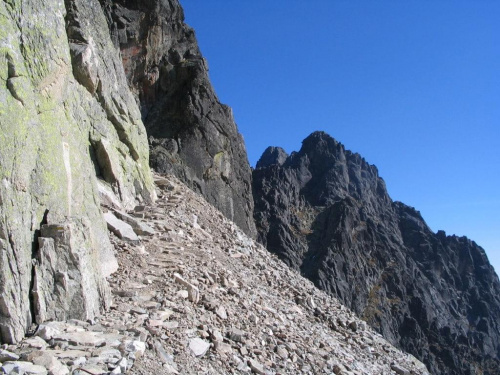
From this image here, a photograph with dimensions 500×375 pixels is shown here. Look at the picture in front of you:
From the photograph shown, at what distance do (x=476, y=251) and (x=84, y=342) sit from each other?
193m

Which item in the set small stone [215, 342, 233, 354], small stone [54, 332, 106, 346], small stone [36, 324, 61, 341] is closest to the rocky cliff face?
small stone [215, 342, 233, 354]

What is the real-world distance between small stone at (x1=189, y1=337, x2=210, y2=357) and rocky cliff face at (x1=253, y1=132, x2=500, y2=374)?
113 meters

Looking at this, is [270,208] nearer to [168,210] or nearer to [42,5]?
[168,210]

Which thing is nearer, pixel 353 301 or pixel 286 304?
pixel 286 304

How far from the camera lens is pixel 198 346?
28.9 ft

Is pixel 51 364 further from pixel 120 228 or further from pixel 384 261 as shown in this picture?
pixel 384 261

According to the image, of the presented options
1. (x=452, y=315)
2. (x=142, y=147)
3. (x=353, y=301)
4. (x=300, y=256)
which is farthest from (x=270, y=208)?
(x=142, y=147)

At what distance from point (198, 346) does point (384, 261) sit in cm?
14274

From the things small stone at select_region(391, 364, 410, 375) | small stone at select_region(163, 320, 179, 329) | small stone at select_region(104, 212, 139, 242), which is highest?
small stone at select_region(104, 212, 139, 242)

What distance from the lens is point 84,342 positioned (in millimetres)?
7066

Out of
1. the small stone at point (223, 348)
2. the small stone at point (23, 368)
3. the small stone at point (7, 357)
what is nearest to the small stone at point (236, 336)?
the small stone at point (223, 348)

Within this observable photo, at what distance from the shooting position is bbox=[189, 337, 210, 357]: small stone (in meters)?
8.63

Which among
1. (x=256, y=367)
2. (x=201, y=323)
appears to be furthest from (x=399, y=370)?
(x=201, y=323)

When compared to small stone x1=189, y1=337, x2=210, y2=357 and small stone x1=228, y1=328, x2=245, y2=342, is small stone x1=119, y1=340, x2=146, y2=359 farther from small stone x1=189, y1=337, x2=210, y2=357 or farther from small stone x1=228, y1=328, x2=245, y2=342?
small stone x1=228, y1=328, x2=245, y2=342
